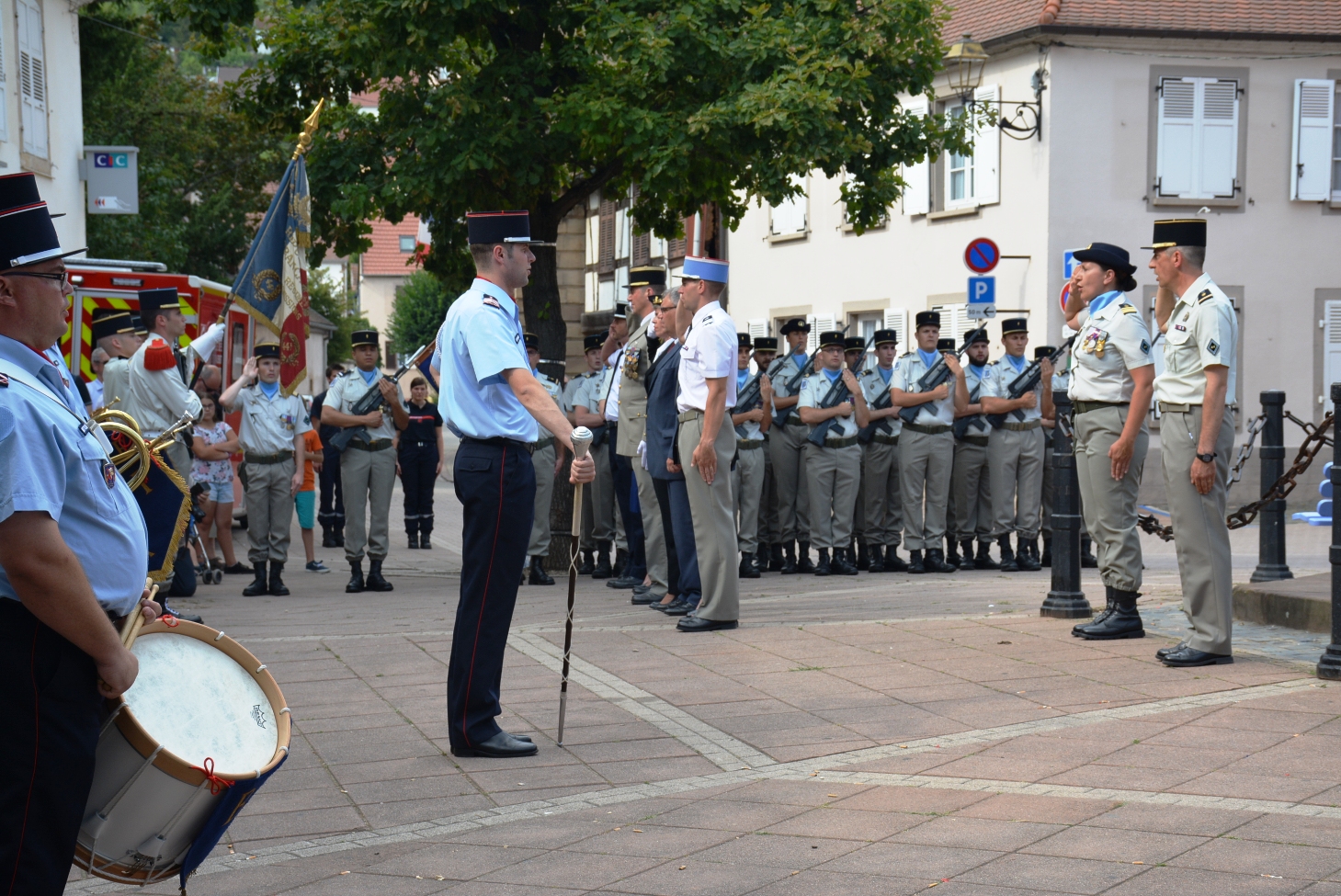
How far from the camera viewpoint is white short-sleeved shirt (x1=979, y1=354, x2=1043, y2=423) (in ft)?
44.4

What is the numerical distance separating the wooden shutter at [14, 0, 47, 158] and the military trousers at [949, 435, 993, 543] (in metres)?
12.0

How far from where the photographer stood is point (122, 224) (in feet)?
84.1

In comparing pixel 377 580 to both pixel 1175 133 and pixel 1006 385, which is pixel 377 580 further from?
pixel 1175 133

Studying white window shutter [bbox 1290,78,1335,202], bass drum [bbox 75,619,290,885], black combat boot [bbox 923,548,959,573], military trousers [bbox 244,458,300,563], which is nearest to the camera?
bass drum [bbox 75,619,290,885]

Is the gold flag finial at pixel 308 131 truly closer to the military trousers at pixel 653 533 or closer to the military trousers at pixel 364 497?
the military trousers at pixel 364 497

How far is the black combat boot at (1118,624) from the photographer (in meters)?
8.32

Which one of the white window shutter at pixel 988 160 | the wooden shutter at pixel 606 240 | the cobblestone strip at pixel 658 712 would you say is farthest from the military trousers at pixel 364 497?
the wooden shutter at pixel 606 240

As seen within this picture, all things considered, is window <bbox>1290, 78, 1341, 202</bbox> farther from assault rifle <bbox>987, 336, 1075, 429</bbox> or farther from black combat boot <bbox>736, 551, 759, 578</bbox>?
A: black combat boot <bbox>736, 551, 759, 578</bbox>

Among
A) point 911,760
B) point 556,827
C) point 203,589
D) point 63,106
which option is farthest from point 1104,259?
point 63,106

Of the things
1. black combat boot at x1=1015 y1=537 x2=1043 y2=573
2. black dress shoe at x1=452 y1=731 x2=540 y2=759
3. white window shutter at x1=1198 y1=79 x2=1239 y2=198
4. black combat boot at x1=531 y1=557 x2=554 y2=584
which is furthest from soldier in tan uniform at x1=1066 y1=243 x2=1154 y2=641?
white window shutter at x1=1198 y1=79 x2=1239 y2=198

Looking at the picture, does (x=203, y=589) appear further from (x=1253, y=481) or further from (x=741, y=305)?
(x=741, y=305)

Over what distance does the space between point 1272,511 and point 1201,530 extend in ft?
11.7

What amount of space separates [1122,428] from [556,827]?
177 inches

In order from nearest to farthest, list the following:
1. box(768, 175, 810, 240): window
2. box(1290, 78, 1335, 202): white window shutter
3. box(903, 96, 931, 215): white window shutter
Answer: box(1290, 78, 1335, 202): white window shutter, box(903, 96, 931, 215): white window shutter, box(768, 175, 810, 240): window
